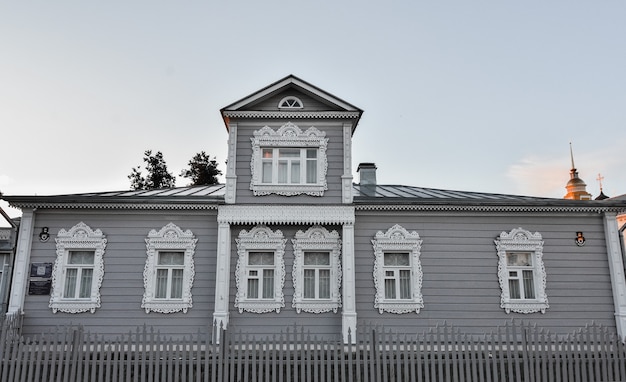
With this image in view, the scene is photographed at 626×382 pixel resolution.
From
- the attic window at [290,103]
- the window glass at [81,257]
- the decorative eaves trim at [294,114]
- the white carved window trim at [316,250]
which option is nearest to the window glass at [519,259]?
the white carved window trim at [316,250]

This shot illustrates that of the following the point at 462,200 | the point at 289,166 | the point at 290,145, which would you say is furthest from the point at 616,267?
the point at 290,145

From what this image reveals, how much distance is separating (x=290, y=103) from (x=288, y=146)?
132 centimetres

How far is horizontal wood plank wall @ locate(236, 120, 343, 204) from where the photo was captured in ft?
43.3

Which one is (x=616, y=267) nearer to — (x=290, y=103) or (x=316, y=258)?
(x=316, y=258)

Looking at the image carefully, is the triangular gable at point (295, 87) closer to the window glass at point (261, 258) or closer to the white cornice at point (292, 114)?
the white cornice at point (292, 114)

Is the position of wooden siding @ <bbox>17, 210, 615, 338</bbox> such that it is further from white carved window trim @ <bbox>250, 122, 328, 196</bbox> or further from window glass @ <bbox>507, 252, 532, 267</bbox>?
white carved window trim @ <bbox>250, 122, 328, 196</bbox>

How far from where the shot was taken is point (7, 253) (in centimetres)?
1633

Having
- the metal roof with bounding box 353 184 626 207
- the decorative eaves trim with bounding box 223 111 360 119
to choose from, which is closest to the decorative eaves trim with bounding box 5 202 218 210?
the decorative eaves trim with bounding box 223 111 360 119

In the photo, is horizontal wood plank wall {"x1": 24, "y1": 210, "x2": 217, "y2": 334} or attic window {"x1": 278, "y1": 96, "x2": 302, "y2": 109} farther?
attic window {"x1": 278, "y1": 96, "x2": 302, "y2": 109}

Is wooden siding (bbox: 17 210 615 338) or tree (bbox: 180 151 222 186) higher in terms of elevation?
tree (bbox: 180 151 222 186)

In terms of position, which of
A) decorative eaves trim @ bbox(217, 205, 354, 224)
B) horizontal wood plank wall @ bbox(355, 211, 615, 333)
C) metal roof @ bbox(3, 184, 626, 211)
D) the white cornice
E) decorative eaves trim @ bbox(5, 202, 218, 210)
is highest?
the white cornice

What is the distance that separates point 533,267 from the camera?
44.7 ft

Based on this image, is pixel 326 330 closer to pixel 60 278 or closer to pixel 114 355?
pixel 114 355

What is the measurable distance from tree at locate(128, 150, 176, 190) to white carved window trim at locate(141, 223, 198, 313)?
80.2 feet
